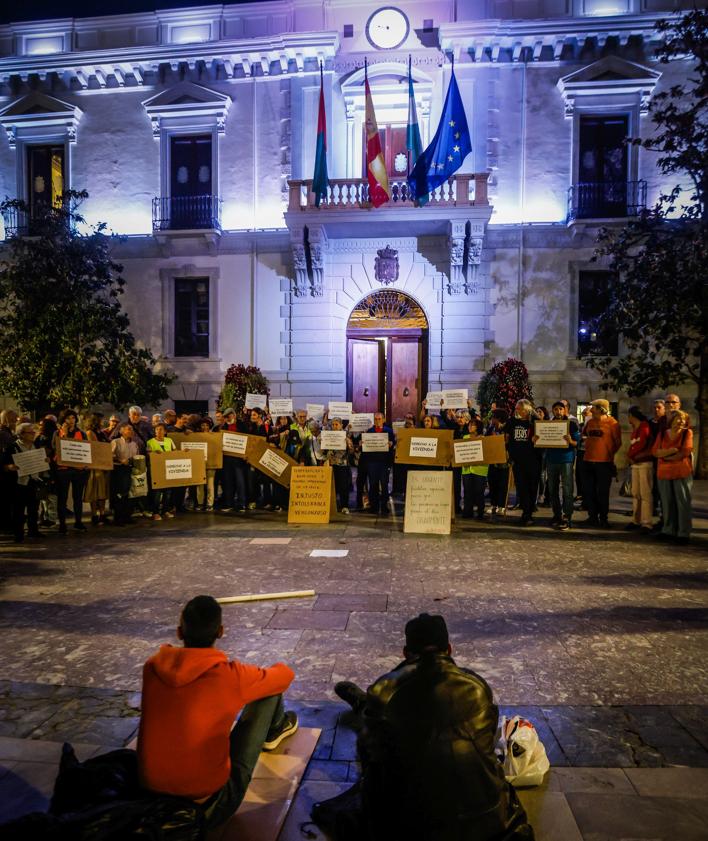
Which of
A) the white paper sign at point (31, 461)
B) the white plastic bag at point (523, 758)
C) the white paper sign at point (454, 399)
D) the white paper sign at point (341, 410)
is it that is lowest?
the white plastic bag at point (523, 758)

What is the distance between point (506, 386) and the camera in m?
16.4

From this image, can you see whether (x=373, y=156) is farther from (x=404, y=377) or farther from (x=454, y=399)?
(x=454, y=399)

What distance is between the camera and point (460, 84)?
59.0 feet

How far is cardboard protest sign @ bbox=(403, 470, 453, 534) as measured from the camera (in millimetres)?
9188

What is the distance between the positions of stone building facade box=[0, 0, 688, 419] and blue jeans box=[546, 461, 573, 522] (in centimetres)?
843

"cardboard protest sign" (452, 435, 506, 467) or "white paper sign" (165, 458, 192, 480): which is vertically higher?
"cardboard protest sign" (452, 435, 506, 467)

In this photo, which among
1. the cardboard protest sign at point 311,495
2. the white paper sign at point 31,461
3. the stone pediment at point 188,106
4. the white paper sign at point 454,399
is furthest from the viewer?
the stone pediment at point 188,106

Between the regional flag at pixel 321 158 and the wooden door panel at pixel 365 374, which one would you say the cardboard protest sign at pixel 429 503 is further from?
the regional flag at pixel 321 158

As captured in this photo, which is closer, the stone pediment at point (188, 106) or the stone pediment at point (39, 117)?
the stone pediment at point (188, 106)

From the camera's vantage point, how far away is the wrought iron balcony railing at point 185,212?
19.0m

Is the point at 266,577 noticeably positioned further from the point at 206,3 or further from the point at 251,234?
the point at 206,3

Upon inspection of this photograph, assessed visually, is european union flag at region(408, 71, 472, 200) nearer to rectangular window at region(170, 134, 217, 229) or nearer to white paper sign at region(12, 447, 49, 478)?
rectangular window at region(170, 134, 217, 229)

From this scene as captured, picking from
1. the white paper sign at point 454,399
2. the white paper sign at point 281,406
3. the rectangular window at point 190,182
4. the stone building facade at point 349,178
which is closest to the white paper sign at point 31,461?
the white paper sign at point 281,406

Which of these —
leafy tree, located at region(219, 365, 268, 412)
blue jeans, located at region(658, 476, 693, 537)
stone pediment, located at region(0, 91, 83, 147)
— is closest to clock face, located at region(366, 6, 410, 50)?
stone pediment, located at region(0, 91, 83, 147)
